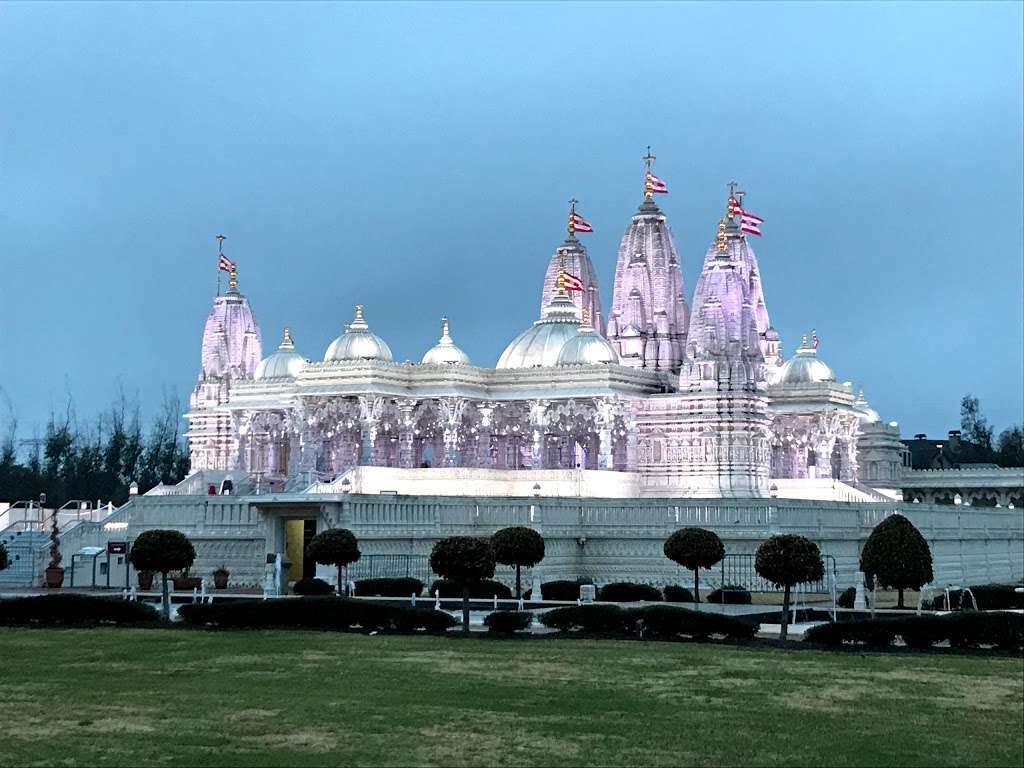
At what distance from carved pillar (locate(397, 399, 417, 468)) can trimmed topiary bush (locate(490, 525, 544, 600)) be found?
90.3 ft

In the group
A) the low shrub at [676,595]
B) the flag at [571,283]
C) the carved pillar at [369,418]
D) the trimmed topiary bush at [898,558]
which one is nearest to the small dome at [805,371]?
the flag at [571,283]

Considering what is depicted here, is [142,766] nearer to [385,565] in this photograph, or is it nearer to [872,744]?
[872,744]

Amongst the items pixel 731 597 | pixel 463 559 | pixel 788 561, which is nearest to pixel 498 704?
pixel 463 559

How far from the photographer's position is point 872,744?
71.9 ft

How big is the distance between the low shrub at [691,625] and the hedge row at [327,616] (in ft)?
14.0

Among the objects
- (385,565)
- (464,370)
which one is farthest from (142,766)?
(464,370)

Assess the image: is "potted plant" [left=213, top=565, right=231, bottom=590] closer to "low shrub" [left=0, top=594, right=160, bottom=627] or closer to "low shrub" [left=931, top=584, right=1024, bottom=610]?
"low shrub" [left=0, top=594, right=160, bottom=627]

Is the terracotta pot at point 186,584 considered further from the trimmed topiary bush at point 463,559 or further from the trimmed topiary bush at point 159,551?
the trimmed topiary bush at point 463,559

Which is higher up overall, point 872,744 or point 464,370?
point 464,370

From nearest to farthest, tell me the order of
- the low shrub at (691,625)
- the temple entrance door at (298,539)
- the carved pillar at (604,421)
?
1. the low shrub at (691,625)
2. the temple entrance door at (298,539)
3. the carved pillar at (604,421)

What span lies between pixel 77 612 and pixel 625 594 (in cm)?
1494

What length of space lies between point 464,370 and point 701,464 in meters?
10.7

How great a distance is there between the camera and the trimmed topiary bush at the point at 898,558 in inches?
1608

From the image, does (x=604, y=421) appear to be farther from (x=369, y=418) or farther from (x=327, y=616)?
(x=327, y=616)
